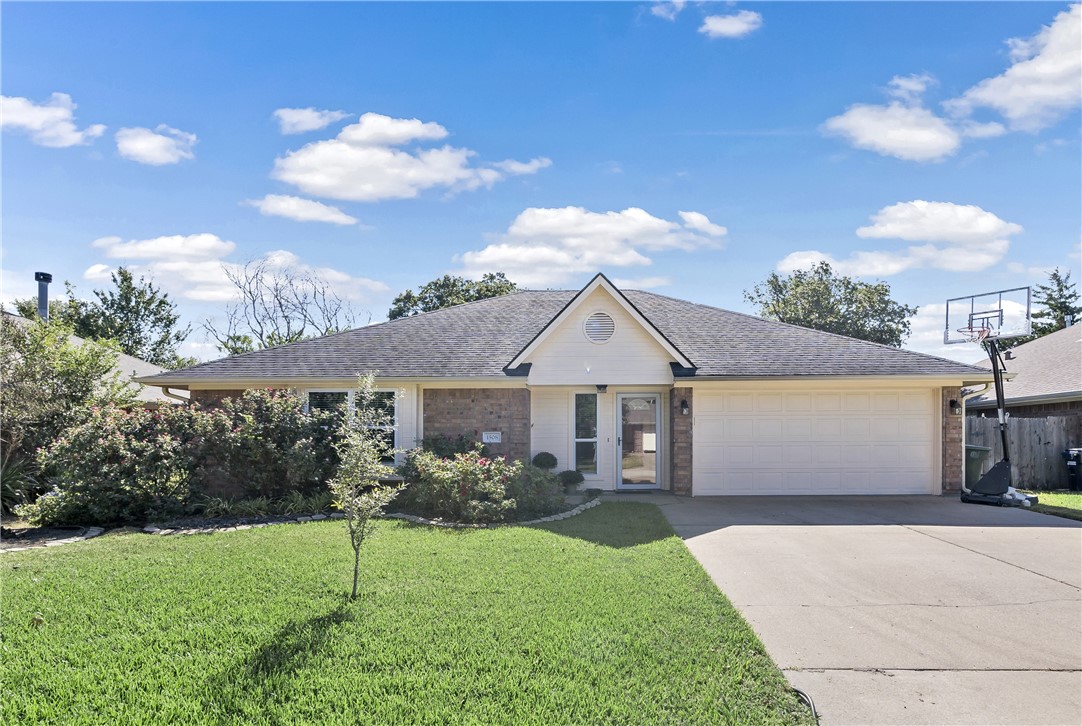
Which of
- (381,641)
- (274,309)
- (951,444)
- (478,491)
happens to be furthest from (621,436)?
(274,309)

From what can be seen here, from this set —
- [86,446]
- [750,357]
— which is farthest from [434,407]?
[750,357]

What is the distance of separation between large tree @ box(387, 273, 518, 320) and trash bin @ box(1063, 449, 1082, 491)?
25453mm

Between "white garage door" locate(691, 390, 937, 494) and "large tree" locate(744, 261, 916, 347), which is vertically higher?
"large tree" locate(744, 261, 916, 347)

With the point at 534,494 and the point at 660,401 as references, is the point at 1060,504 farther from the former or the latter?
the point at 534,494

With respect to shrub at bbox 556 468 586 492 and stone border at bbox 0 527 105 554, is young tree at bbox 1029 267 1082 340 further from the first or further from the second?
stone border at bbox 0 527 105 554

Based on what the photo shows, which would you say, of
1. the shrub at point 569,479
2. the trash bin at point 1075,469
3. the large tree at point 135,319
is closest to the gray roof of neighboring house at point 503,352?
the shrub at point 569,479

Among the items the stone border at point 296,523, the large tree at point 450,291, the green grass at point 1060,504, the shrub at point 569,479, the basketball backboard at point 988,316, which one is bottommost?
the green grass at point 1060,504

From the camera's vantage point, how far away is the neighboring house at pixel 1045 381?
17.1 metres

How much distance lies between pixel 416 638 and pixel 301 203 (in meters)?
20.9

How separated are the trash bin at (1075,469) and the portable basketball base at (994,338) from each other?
3.24 meters

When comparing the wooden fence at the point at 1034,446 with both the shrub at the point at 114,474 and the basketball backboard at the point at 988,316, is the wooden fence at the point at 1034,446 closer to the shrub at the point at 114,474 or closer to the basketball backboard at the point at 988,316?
the basketball backboard at the point at 988,316

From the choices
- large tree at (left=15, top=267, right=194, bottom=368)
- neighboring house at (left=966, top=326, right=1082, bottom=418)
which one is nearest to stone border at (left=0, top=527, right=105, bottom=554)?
neighboring house at (left=966, top=326, right=1082, bottom=418)

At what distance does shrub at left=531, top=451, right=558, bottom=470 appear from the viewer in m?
13.1

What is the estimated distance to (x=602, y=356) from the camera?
12.9 meters
